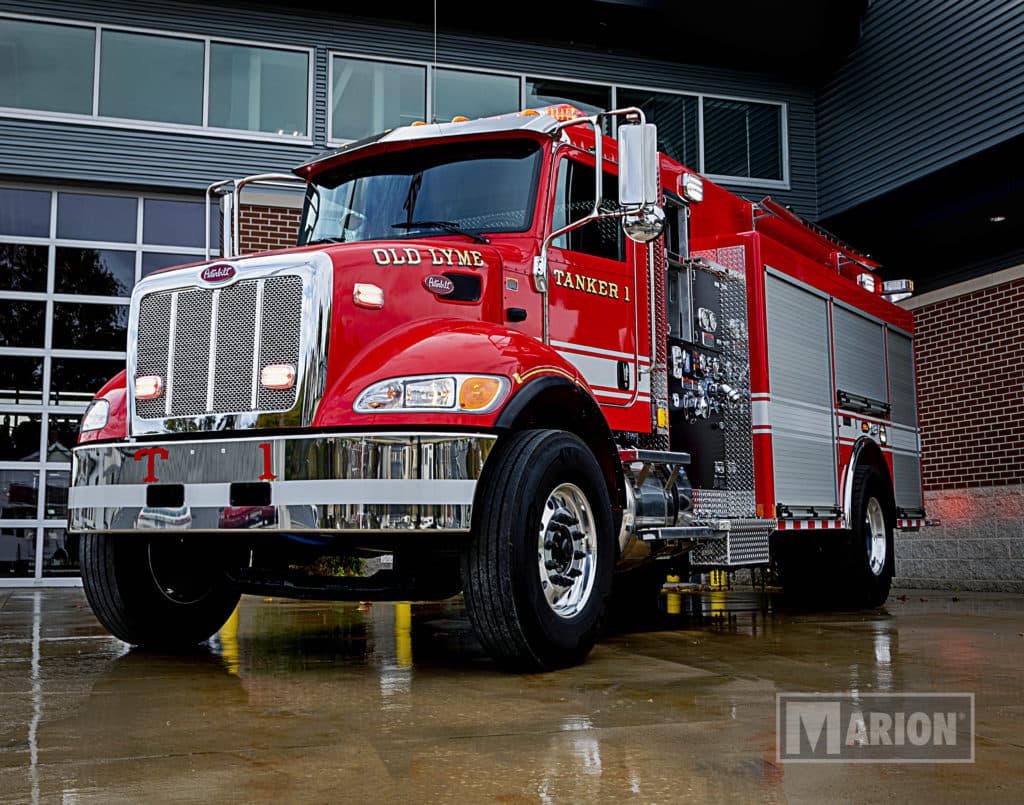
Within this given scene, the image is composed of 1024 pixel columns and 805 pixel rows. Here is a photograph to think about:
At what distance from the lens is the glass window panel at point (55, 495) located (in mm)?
12523

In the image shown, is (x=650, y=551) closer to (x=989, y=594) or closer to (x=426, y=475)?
(x=426, y=475)

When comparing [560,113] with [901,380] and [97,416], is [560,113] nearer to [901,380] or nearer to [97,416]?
[97,416]

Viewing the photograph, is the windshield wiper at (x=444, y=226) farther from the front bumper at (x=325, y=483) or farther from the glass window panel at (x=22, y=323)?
the glass window panel at (x=22, y=323)

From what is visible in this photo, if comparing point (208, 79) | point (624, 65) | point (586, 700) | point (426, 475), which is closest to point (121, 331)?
point (208, 79)

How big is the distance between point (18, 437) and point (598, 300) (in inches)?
334

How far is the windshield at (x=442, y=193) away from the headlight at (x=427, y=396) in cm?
131

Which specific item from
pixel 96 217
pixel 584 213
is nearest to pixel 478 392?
pixel 584 213

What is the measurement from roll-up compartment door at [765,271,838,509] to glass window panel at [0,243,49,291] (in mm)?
8409

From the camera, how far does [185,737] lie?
3.71 metres

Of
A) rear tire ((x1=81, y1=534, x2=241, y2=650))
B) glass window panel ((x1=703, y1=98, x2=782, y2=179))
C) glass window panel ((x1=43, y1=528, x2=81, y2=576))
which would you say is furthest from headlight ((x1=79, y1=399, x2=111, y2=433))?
glass window panel ((x1=703, y1=98, x2=782, y2=179))

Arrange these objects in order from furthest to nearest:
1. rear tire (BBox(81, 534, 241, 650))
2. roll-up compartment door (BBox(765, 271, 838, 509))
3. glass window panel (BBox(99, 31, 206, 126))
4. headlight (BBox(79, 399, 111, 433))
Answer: glass window panel (BBox(99, 31, 206, 126)), roll-up compartment door (BBox(765, 271, 838, 509)), rear tire (BBox(81, 534, 241, 650)), headlight (BBox(79, 399, 111, 433))

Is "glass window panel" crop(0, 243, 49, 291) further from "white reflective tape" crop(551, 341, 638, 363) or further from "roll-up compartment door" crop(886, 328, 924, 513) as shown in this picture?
"roll-up compartment door" crop(886, 328, 924, 513)

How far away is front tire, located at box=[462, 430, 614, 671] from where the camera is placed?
5020 mm

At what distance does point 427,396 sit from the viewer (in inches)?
198
